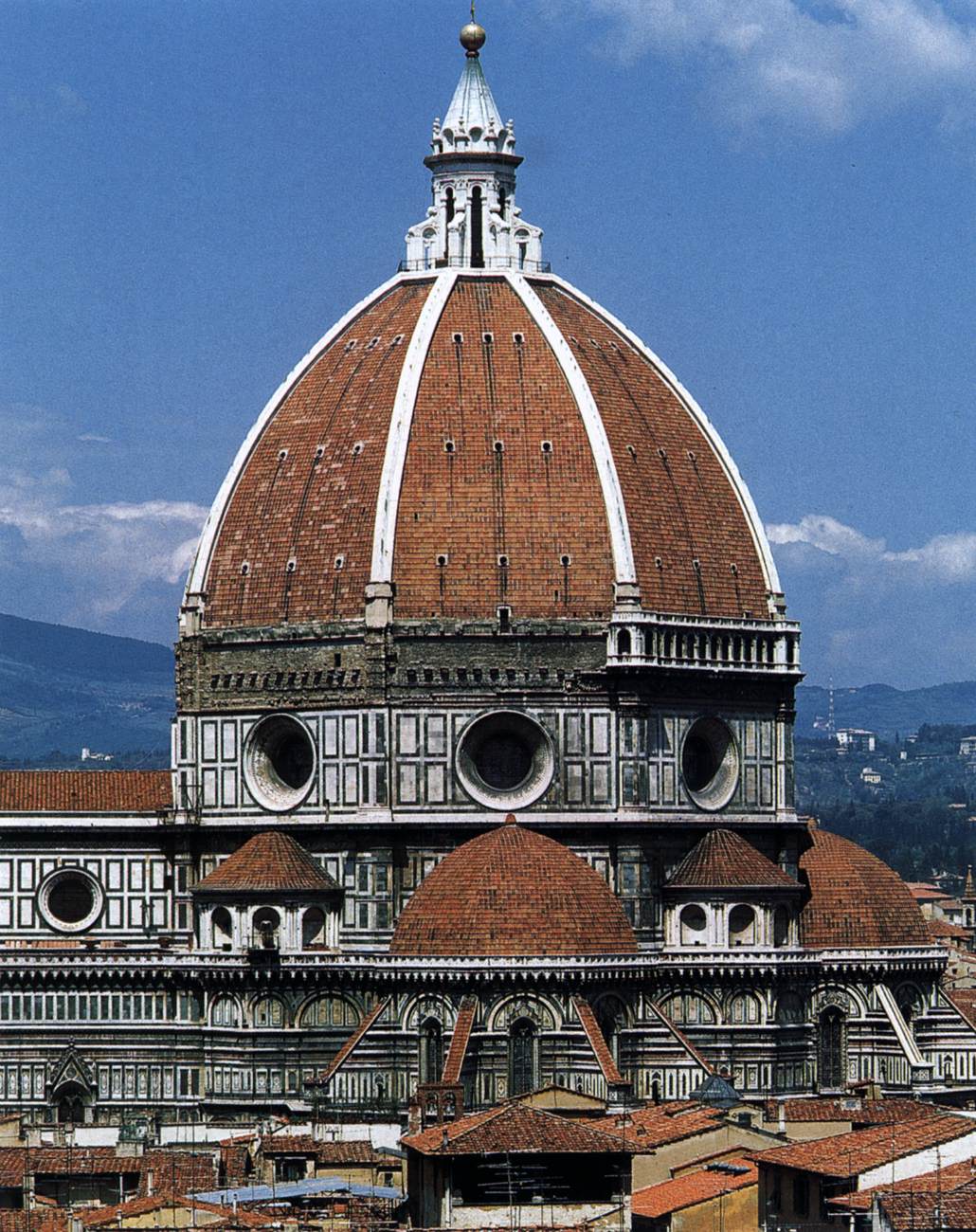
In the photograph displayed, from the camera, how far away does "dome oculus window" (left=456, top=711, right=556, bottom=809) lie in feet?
332

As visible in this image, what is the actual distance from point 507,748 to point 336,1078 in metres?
9.87

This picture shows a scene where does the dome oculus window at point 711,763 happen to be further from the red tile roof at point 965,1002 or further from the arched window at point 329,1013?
the arched window at point 329,1013

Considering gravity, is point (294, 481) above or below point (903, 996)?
above

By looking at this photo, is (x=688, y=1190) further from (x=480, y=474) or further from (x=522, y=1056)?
(x=480, y=474)

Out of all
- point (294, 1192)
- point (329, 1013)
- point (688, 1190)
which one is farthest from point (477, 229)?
point (688, 1190)

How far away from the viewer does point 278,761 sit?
340 feet

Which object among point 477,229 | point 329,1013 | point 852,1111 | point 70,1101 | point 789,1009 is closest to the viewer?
point 852,1111

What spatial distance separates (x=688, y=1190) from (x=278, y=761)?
3271cm

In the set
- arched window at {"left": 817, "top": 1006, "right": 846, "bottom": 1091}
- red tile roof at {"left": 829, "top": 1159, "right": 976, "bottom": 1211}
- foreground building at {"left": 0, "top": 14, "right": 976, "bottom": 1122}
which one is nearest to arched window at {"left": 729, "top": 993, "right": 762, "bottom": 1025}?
foreground building at {"left": 0, "top": 14, "right": 976, "bottom": 1122}

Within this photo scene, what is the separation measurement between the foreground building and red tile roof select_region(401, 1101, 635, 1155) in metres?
21.4

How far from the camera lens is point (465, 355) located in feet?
340

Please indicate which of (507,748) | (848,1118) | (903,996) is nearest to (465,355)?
(507,748)

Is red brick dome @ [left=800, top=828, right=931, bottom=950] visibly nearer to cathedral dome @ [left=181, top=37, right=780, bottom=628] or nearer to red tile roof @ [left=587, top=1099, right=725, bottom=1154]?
cathedral dome @ [left=181, top=37, right=780, bottom=628]

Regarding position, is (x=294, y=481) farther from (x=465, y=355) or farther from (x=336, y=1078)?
(x=336, y=1078)
